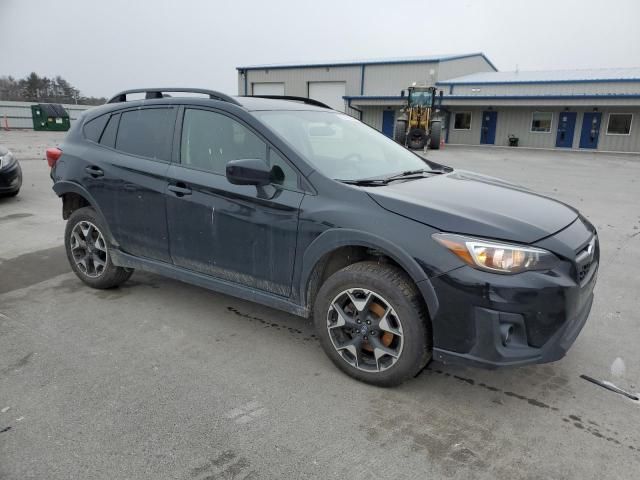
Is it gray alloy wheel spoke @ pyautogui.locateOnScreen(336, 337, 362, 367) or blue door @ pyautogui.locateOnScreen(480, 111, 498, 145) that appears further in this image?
blue door @ pyautogui.locateOnScreen(480, 111, 498, 145)

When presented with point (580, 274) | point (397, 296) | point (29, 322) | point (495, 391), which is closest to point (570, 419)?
point (495, 391)

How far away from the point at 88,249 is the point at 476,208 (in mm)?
3438

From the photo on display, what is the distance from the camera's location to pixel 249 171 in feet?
9.97

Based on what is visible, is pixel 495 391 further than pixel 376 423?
Yes

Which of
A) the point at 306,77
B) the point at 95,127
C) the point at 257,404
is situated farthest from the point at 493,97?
the point at 257,404

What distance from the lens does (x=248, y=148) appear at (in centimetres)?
337

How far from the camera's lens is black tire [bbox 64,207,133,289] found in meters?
4.26

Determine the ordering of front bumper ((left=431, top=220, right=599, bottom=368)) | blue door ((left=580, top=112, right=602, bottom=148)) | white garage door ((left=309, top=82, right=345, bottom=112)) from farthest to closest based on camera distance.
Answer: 1. white garage door ((left=309, top=82, right=345, bottom=112))
2. blue door ((left=580, top=112, right=602, bottom=148))
3. front bumper ((left=431, top=220, right=599, bottom=368))

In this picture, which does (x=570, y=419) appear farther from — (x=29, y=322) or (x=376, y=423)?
(x=29, y=322)

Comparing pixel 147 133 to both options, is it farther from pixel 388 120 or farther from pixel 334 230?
pixel 388 120

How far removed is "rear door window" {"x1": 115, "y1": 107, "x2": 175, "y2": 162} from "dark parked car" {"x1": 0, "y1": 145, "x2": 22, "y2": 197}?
18.2ft

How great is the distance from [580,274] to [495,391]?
875 mm

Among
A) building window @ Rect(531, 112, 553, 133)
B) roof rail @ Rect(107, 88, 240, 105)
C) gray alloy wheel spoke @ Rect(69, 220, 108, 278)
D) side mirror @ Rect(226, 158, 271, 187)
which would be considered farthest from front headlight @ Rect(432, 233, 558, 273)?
building window @ Rect(531, 112, 553, 133)

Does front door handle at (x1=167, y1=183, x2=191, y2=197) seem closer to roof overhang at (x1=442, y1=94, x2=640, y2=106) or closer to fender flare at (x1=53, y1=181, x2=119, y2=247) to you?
fender flare at (x1=53, y1=181, x2=119, y2=247)
